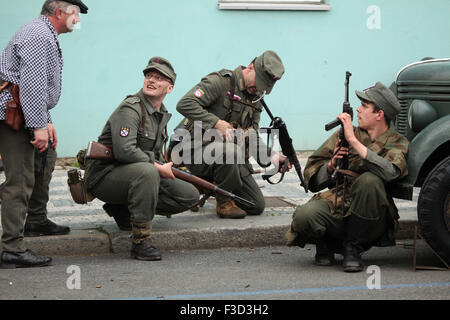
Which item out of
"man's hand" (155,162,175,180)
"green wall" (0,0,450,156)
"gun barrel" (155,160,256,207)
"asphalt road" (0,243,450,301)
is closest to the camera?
"asphalt road" (0,243,450,301)

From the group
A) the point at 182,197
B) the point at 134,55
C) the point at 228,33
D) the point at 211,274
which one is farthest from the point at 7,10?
the point at 211,274

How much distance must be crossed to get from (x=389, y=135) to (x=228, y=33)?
15.2 ft

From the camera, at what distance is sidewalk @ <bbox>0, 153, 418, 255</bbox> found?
18.4 ft

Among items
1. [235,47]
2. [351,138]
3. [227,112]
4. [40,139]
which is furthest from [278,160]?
[235,47]

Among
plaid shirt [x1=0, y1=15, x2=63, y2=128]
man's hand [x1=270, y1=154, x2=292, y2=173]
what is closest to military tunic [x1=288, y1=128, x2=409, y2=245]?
man's hand [x1=270, y1=154, x2=292, y2=173]

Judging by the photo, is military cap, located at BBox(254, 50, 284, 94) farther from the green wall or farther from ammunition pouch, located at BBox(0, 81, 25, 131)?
the green wall

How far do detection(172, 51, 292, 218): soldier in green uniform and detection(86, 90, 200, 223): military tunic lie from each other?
0.53m

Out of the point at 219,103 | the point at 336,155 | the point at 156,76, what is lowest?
the point at 336,155

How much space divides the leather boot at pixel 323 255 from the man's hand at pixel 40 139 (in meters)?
1.89

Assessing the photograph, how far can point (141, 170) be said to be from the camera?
538 cm

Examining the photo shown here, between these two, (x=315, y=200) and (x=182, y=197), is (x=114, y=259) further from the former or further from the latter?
(x=315, y=200)

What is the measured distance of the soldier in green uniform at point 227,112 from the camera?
247 inches

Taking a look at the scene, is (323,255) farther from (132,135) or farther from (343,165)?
(132,135)

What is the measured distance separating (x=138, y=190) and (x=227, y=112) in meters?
1.32
